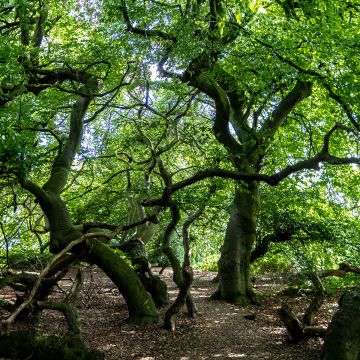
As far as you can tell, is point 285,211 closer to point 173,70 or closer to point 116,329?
point 173,70

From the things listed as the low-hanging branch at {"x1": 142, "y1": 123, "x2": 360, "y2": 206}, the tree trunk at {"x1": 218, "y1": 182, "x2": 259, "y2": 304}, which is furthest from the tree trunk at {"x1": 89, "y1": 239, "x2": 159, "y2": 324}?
the tree trunk at {"x1": 218, "y1": 182, "x2": 259, "y2": 304}

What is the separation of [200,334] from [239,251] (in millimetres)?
5175

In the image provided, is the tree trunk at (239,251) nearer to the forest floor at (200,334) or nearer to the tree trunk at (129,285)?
the forest floor at (200,334)

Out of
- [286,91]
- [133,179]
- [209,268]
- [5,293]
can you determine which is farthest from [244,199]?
[209,268]

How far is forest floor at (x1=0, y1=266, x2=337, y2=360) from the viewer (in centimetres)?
825

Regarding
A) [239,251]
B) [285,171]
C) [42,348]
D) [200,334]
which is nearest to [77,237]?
[42,348]

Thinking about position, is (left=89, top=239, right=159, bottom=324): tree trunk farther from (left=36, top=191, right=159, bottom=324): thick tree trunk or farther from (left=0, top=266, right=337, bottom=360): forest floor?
(left=0, top=266, right=337, bottom=360): forest floor

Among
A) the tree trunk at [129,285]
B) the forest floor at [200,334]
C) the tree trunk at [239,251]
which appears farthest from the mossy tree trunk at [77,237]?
the tree trunk at [239,251]

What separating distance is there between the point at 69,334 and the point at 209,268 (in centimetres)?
2149

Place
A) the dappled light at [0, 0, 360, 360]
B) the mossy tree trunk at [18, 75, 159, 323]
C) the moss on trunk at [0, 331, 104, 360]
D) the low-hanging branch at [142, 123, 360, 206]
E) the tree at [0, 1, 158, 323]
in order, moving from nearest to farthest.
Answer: the moss on trunk at [0, 331, 104, 360], the low-hanging branch at [142, 123, 360, 206], the dappled light at [0, 0, 360, 360], the tree at [0, 1, 158, 323], the mossy tree trunk at [18, 75, 159, 323]

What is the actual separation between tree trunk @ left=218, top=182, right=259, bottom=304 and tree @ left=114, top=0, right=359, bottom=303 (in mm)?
34

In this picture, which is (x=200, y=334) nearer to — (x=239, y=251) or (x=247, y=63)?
(x=239, y=251)

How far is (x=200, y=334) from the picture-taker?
963 cm

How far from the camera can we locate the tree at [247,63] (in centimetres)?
885
